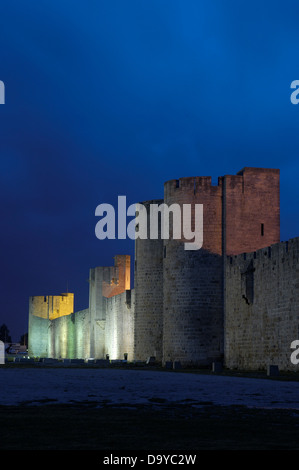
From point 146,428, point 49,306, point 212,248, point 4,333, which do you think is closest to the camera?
point 146,428

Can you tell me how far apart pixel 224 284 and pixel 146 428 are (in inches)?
754

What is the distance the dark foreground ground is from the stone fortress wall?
483 inches

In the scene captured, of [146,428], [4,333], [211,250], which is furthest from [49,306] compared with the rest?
[4,333]

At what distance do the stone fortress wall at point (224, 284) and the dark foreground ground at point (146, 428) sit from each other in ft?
40.3

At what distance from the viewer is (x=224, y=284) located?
24.7 m

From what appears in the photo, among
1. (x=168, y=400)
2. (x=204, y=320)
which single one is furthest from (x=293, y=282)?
(x=168, y=400)

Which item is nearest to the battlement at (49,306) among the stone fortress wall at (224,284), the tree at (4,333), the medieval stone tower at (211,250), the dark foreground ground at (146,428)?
the stone fortress wall at (224,284)

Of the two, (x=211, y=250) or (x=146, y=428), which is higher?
(x=211, y=250)

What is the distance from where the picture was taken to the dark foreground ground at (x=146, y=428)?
4.87 m

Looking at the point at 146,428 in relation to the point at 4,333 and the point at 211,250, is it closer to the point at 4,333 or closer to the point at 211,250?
the point at 211,250

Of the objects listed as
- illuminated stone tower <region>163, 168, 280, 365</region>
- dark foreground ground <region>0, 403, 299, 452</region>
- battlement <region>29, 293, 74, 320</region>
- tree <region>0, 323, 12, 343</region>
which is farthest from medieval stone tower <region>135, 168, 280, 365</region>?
tree <region>0, 323, 12, 343</region>

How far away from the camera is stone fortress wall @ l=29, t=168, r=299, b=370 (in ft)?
66.2
